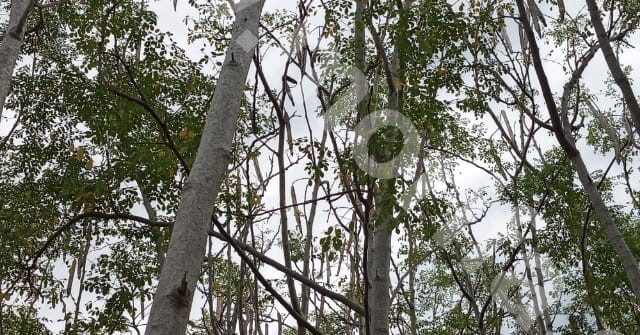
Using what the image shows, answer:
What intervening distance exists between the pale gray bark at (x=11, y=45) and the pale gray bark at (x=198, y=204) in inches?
120

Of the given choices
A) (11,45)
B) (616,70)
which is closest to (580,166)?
(616,70)

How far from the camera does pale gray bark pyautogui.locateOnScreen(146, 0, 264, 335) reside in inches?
48.3

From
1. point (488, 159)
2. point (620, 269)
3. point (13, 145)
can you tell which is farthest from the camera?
point (488, 159)

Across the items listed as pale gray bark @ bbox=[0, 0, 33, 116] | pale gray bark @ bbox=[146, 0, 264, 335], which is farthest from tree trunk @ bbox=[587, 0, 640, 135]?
pale gray bark @ bbox=[0, 0, 33, 116]

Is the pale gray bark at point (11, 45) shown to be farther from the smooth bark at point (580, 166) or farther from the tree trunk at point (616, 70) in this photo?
the tree trunk at point (616, 70)

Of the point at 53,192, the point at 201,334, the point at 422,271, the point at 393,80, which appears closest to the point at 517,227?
the point at 422,271

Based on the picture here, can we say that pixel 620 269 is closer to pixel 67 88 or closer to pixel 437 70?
pixel 437 70

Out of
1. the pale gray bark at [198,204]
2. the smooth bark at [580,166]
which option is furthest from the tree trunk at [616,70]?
the pale gray bark at [198,204]

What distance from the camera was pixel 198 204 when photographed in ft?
4.60

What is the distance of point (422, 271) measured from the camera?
1202 centimetres

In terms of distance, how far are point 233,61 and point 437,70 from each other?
4.26 meters

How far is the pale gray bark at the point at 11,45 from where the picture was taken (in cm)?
414

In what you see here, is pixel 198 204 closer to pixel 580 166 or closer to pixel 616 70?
pixel 616 70

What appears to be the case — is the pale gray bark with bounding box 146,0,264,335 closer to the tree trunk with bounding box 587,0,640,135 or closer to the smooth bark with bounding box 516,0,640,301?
the smooth bark with bounding box 516,0,640,301
